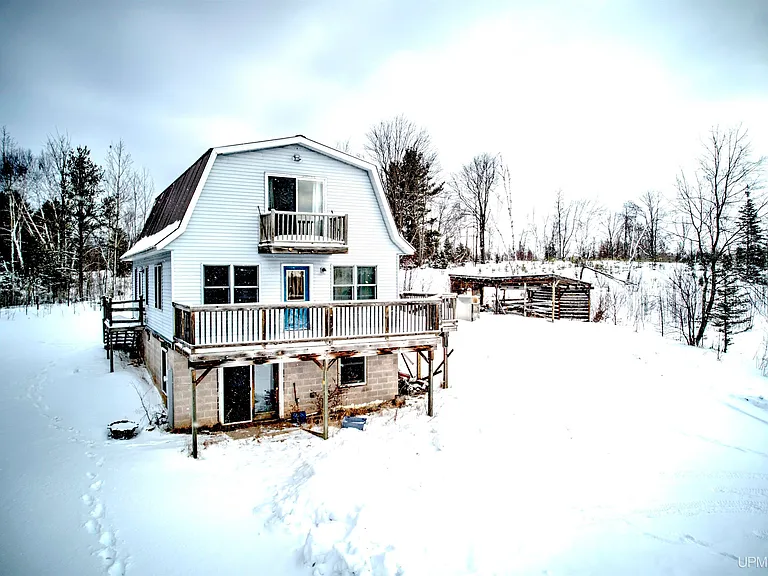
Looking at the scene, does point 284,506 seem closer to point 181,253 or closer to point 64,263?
point 181,253

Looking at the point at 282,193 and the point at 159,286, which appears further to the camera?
the point at 159,286

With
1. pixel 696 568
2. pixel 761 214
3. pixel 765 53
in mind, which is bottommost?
pixel 696 568

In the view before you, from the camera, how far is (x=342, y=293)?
13945 millimetres

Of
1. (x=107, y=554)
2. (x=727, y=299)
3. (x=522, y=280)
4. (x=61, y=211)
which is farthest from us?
(x=61, y=211)

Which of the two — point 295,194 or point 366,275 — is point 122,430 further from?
point 366,275

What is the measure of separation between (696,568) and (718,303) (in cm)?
2075

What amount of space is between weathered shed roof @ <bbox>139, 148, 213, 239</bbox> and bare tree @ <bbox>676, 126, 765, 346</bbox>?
77.8 ft

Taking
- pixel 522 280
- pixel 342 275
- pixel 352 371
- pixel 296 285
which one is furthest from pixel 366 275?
pixel 522 280

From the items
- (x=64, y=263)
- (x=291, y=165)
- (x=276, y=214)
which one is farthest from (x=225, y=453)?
(x=64, y=263)

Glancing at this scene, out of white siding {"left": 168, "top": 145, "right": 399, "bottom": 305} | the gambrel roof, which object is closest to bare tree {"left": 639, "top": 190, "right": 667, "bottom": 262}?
the gambrel roof

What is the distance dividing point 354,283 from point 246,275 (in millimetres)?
3480

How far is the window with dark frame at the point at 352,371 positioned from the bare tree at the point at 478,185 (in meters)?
31.3

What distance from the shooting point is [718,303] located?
72.5 ft

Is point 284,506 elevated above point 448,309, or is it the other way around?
point 448,309
